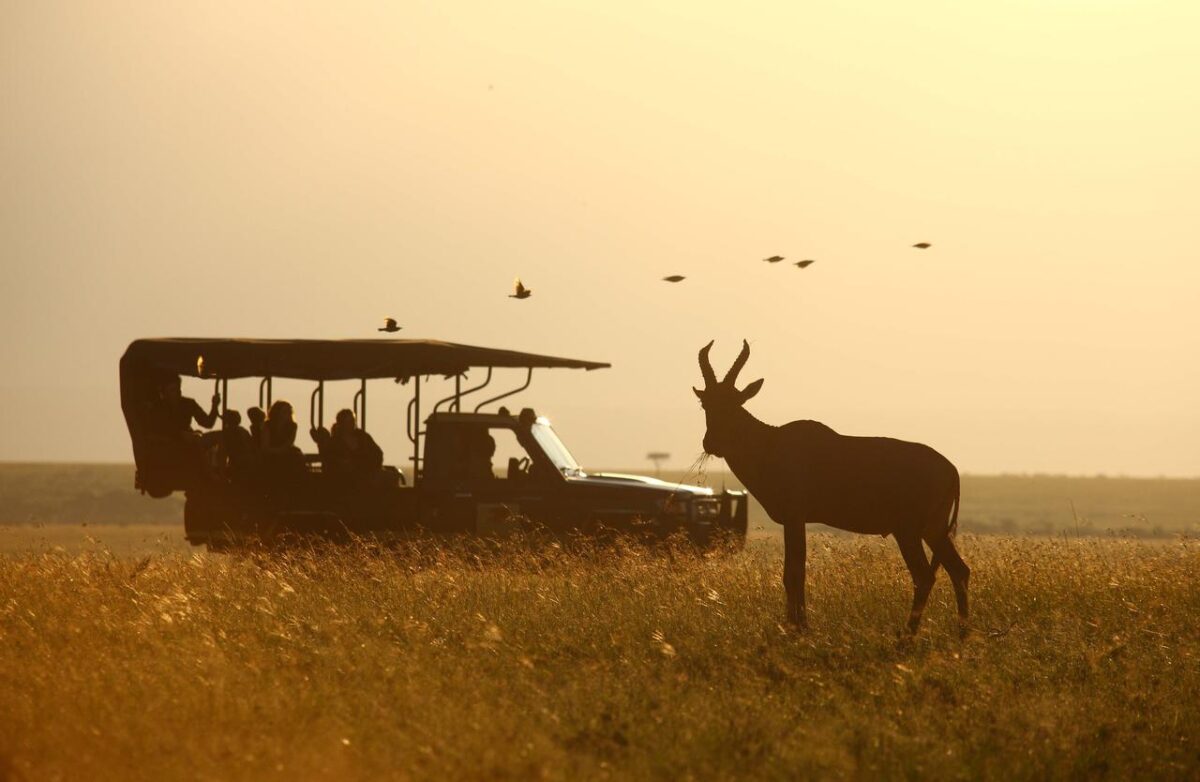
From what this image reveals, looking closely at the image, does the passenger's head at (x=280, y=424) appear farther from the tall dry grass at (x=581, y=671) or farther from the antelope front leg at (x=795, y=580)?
the antelope front leg at (x=795, y=580)

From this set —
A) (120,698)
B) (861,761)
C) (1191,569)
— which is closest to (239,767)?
(120,698)

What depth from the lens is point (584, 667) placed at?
11477 millimetres

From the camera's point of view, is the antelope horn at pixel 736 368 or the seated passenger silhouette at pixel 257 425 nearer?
the antelope horn at pixel 736 368

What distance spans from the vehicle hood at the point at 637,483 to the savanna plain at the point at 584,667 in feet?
3.40

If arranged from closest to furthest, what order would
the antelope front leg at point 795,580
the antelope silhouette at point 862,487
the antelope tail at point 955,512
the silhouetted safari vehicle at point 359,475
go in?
1. the antelope front leg at point 795,580
2. the antelope silhouette at point 862,487
3. the antelope tail at point 955,512
4. the silhouetted safari vehicle at point 359,475

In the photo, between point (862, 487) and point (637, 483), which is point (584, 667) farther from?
point (637, 483)

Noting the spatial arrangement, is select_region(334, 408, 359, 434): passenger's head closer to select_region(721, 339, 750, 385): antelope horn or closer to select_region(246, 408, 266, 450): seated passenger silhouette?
select_region(246, 408, 266, 450): seated passenger silhouette

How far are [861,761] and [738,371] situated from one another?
6.34 m

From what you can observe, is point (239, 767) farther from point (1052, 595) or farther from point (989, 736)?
point (1052, 595)

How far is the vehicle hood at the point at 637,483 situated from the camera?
1911cm

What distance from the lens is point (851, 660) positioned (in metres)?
12.3

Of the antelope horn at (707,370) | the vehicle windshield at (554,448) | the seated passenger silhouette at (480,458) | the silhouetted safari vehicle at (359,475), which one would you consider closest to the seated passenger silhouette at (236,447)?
the silhouetted safari vehicle at (359,475)

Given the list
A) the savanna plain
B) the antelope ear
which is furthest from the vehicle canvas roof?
the antelope ear

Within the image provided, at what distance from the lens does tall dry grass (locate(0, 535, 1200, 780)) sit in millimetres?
9078
